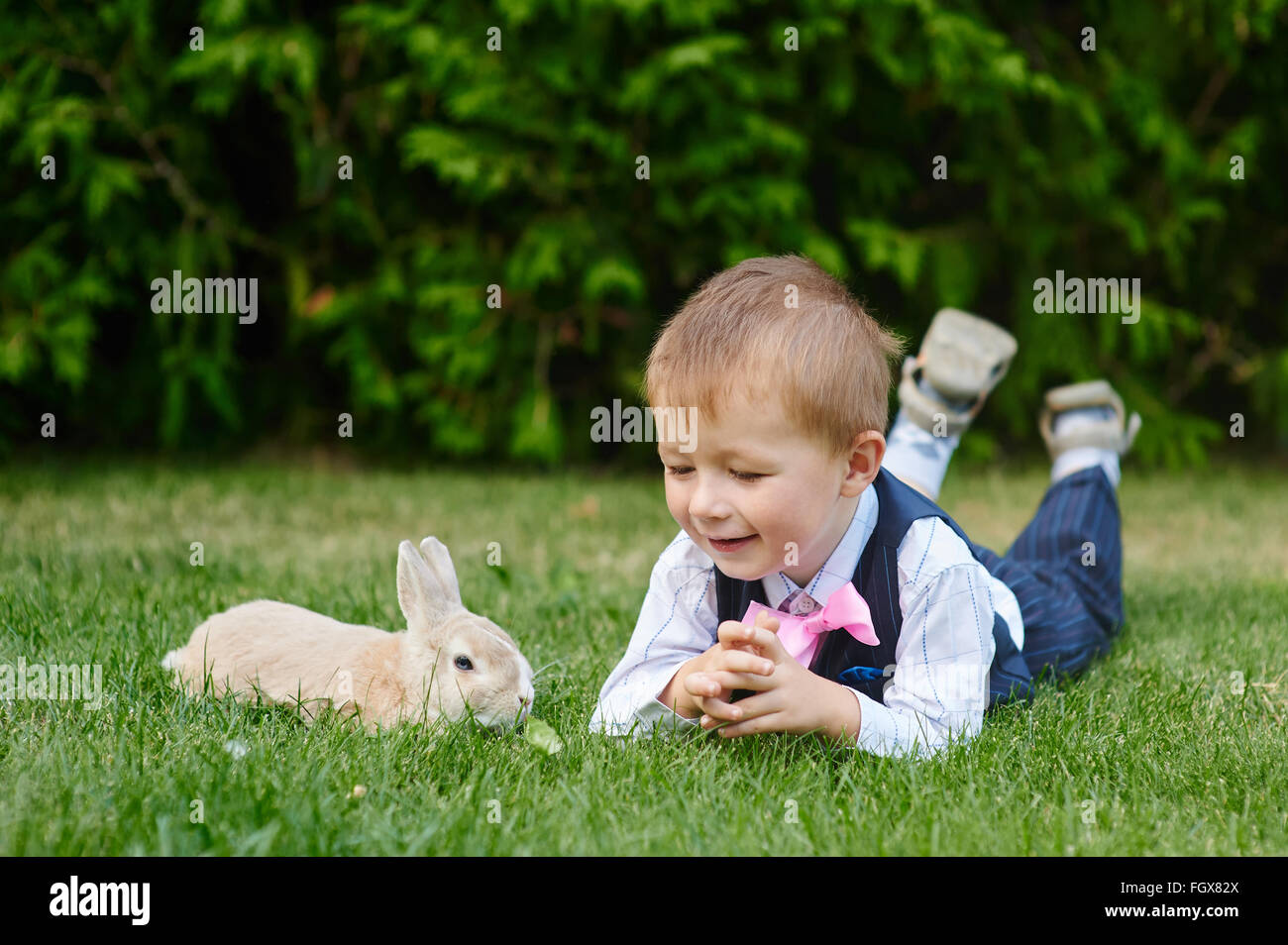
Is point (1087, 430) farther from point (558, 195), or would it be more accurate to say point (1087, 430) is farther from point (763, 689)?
point (558, 195)

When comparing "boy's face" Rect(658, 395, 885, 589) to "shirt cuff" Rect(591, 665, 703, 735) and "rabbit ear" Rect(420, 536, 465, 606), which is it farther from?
"rabbit ear" Rect(420, 536, 465, 606)

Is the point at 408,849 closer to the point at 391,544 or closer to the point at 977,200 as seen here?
the point at 391,544

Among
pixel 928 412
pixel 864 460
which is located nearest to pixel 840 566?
pixel 864 460

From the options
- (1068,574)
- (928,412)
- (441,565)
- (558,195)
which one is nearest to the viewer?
(441,565)

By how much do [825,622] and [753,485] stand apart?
1.09 ft

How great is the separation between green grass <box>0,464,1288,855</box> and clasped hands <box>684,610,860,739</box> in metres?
0.08

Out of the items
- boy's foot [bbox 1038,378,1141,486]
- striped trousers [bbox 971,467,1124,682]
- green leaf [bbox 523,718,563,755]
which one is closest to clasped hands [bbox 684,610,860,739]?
green leaf [bbox 523,718,563,755]

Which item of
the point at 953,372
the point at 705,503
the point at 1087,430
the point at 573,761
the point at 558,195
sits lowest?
the point at 573,761

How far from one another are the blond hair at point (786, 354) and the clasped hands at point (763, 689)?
360 millimetres

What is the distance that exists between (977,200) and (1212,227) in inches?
52.6

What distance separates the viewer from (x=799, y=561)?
2.14m

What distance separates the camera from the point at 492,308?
6055mm

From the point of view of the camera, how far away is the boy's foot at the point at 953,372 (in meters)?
3.48

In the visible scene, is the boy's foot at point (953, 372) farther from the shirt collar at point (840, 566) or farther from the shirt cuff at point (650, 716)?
the shirt cuff at point (650, 716)
